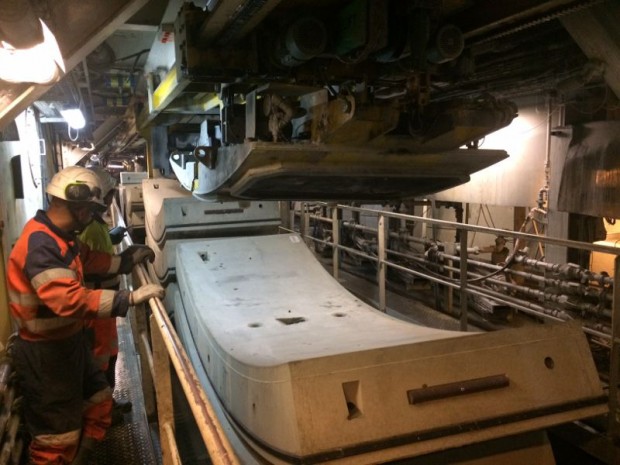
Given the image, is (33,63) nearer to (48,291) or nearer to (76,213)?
(76,213)

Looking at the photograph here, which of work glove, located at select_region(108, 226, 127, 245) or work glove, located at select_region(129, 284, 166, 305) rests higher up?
work glove, located at select_region(108, 226, 127, 245)

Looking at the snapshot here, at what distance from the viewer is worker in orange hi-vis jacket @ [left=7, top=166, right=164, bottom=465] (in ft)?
9.33

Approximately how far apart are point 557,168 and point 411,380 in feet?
14.1

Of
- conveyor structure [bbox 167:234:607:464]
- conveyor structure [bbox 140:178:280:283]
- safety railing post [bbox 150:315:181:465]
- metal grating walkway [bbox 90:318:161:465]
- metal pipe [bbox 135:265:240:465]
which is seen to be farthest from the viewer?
conveyor structure [bbox 140:178:280:283]

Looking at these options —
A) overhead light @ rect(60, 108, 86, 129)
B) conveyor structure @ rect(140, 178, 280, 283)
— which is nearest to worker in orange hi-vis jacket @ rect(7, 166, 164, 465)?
conveyor structure @ rect(140, 178, 280, 283)

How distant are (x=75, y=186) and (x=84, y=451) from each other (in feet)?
5.56

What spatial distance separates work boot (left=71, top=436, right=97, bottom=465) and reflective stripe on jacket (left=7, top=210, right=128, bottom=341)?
30.1 inches

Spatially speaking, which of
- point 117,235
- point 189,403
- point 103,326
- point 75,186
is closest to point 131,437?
point 103,326

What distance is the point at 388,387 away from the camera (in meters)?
2.37

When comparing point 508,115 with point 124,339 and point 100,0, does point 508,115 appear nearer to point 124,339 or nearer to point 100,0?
point 100,0

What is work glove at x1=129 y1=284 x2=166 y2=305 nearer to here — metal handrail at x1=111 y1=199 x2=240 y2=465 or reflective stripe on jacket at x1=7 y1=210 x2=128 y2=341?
reflective stripe on jacket at x1=7 y1=210 x2=128 y2=341

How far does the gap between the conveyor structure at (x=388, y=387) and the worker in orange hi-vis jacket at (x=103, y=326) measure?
1089 mm

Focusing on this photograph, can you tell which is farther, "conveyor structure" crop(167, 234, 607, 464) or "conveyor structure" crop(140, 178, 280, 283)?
"conveyor structure" crop(140, 178, 280, 283)

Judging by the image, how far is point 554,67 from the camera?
321cm
